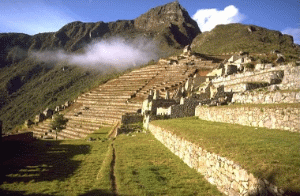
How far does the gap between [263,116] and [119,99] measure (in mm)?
43277

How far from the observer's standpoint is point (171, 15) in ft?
650

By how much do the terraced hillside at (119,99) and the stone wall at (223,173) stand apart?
26.8 metres

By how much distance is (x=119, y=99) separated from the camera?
50.7 metres

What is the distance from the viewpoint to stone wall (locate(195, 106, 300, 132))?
755 cm

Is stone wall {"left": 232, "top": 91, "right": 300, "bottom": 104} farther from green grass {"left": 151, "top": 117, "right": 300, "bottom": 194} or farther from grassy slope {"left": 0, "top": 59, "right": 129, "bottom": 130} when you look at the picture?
grassy slope {"left": 0, "top": 59, "right": 129, "bottom": 130}

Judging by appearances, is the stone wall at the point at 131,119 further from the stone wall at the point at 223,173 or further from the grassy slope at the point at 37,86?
the grassy slope at the point at 37,86

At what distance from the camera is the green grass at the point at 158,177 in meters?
5.94

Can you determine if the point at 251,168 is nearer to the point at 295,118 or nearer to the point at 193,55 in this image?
the point at 295,118

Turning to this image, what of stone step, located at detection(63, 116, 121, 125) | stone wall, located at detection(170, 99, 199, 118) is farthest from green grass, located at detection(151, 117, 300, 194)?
stone step, located at detection(63, 116, 121, 125)

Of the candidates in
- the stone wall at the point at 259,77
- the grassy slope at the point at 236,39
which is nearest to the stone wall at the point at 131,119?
the stone wall at the point at 259,77

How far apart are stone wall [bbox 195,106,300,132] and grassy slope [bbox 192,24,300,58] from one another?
5676 cm

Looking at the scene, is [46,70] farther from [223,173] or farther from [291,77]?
[223,173]

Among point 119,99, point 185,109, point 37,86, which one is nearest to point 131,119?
point 185,109

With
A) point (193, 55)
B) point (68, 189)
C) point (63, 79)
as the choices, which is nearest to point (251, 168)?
point (68, 189)
